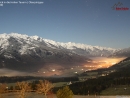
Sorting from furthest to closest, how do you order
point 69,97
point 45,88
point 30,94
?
point 30,94 < point 45,88 < point 69,97

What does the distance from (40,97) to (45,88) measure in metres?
26.5

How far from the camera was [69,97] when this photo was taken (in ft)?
315

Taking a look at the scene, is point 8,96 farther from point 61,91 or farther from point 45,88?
point 61,91

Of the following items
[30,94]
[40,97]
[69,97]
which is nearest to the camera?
[69,97]

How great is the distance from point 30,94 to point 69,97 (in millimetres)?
72500

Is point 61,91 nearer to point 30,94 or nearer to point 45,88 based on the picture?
point 45,88

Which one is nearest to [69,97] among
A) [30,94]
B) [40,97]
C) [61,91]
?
[61,91]

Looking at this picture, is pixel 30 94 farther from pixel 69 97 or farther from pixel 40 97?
pixel 69 97

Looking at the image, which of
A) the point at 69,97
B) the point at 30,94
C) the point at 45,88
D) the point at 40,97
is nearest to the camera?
the point at 69,97

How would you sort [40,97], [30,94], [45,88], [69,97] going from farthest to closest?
1. [30,94]
2. [40,97]
3. [45,88]
4. [69,97]

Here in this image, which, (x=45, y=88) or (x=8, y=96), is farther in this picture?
(x=8, y=96)

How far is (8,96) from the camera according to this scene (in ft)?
512

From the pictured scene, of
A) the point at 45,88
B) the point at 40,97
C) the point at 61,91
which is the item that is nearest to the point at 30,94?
the point at 40,97

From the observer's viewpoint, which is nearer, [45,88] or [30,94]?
[45,88]
